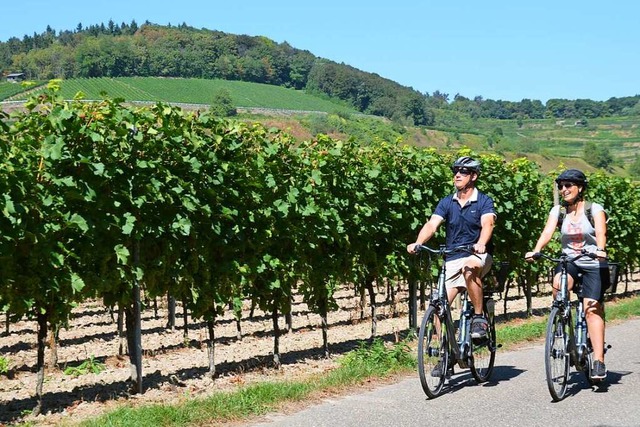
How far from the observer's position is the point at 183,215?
32.7ft

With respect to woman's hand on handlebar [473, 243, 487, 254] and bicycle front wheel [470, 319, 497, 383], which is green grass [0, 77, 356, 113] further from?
woman's hand on handlebar [473, 243, 487, 254]

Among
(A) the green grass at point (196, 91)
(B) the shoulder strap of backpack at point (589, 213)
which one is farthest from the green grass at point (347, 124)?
(B) the shoulder strap of backpack at point (589, 213)

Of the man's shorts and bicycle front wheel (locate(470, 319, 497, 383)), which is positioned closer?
the man's shorts

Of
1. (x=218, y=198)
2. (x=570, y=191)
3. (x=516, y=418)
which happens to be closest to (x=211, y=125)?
(x=218, y=198)

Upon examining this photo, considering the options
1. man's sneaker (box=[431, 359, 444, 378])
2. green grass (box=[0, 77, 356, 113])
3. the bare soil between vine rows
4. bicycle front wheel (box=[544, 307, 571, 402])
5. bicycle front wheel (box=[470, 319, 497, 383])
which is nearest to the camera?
bicycle front wheel (box=[544, 307, 571, 402])

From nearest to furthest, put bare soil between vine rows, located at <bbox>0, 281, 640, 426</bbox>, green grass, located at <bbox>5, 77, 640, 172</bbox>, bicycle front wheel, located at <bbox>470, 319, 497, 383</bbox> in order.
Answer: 1. bicycle front wheel, located at <bbox>470, 319, 497, 383</bbox>
2. bare soil between vine rows, located at <bbox>0, 281, 640, 426</bbox>
3. green grass, located at <bbox>5, 77, 640, 172</bbox>

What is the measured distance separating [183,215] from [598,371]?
4708 mm

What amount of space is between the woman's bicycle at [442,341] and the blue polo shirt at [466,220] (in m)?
0.16

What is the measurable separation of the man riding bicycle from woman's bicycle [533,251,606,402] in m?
0.52

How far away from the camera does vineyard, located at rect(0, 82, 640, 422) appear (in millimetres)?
8547

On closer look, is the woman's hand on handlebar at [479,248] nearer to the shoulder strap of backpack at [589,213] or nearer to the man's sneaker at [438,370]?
the man's sneaker at [438,370]

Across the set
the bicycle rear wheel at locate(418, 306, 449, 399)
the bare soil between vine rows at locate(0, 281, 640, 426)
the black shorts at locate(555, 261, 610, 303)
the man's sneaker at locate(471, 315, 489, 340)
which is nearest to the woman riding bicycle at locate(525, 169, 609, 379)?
the black shorts at locate(555, 261, 610, 303)

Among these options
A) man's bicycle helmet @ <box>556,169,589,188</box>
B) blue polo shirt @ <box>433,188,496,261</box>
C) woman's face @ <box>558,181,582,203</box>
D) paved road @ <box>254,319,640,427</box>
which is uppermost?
man's bicycle helmet @ <box>556,169,589,188</box>

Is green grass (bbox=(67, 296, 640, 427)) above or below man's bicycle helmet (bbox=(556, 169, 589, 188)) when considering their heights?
below
